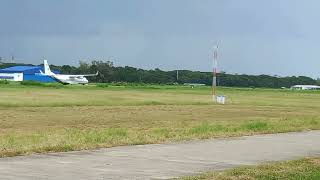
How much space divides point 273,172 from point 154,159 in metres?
2.81

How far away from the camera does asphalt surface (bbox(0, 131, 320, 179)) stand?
11.2 meters

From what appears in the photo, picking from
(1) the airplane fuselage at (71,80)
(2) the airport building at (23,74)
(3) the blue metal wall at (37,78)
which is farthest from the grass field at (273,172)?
(2) the airport building at (23,74)

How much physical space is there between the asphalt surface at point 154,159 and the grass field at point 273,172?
0.58 metres

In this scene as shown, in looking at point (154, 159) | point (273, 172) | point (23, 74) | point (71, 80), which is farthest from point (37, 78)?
point (273, 172)

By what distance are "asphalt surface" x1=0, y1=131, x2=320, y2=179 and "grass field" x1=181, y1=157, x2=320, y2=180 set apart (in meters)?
0.58

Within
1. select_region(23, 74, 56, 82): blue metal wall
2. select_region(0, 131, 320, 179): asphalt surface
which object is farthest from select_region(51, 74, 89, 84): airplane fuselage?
select_region(0, 131, 320, 179): asphalt surface

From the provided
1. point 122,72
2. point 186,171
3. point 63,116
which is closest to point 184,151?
point 186,171

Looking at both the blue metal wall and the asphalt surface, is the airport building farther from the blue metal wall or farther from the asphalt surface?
the asphalt surface

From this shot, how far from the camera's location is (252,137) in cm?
2030

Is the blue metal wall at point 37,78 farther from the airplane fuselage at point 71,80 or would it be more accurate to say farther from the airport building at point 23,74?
the airplane fuselage at point 71,80

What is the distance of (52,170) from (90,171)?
66 cm

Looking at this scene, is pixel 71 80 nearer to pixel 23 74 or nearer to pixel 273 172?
pixel 23 74

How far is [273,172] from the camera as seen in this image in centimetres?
1178

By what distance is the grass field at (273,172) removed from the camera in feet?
36.2
